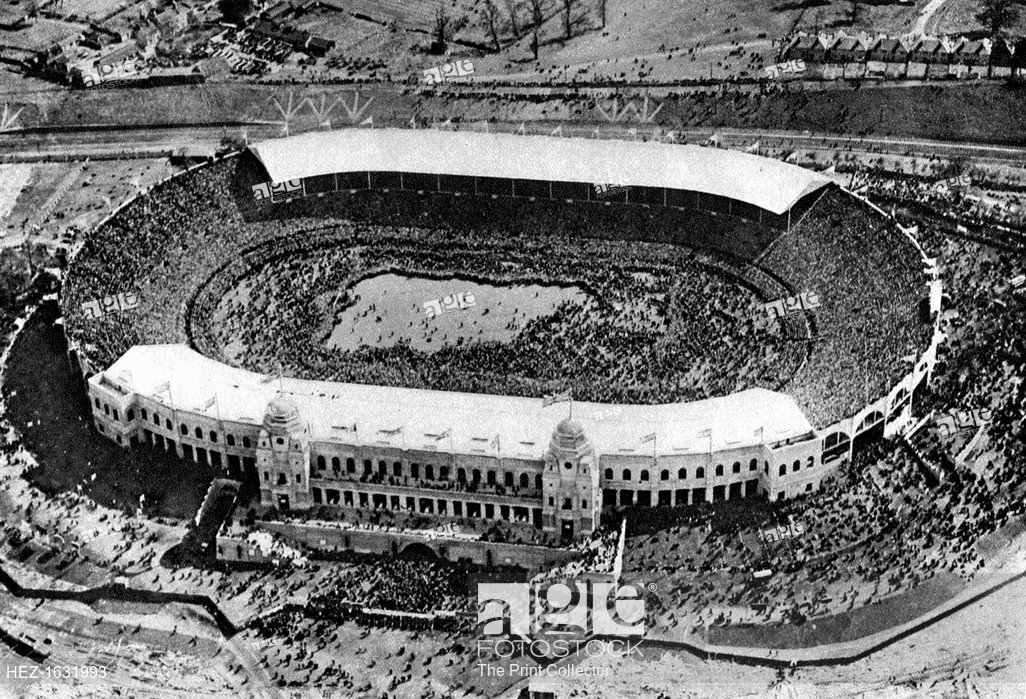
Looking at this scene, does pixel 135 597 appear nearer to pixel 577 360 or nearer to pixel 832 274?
pixel 577 360

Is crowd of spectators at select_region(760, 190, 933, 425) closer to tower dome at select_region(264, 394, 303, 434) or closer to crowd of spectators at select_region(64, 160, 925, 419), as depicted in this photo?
crowd of spectators at select_region(64, 160, 925, 419)

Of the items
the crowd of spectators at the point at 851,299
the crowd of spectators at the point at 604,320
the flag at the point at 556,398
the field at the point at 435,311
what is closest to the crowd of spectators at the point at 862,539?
the crowd of spectators at the point at 851,299

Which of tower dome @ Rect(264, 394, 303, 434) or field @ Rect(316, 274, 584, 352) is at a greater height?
tower dome @ Rect(264, 394, 303, 434)

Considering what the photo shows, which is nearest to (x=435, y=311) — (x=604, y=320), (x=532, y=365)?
(x=532, y=365)

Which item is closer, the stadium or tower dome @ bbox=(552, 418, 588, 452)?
tower dome @ bbox=(552, 418, 588, 452)

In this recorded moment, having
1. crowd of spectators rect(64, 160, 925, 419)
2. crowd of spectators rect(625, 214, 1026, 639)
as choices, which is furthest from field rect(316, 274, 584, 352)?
crowd of spectators rect(625, 214, 1026, 639)

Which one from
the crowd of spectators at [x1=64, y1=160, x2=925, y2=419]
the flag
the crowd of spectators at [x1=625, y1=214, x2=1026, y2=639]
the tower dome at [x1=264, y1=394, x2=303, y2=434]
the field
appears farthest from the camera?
the field

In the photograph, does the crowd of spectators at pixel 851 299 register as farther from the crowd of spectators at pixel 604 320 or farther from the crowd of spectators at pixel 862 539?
the crowd of spectators at pixel 862 539
